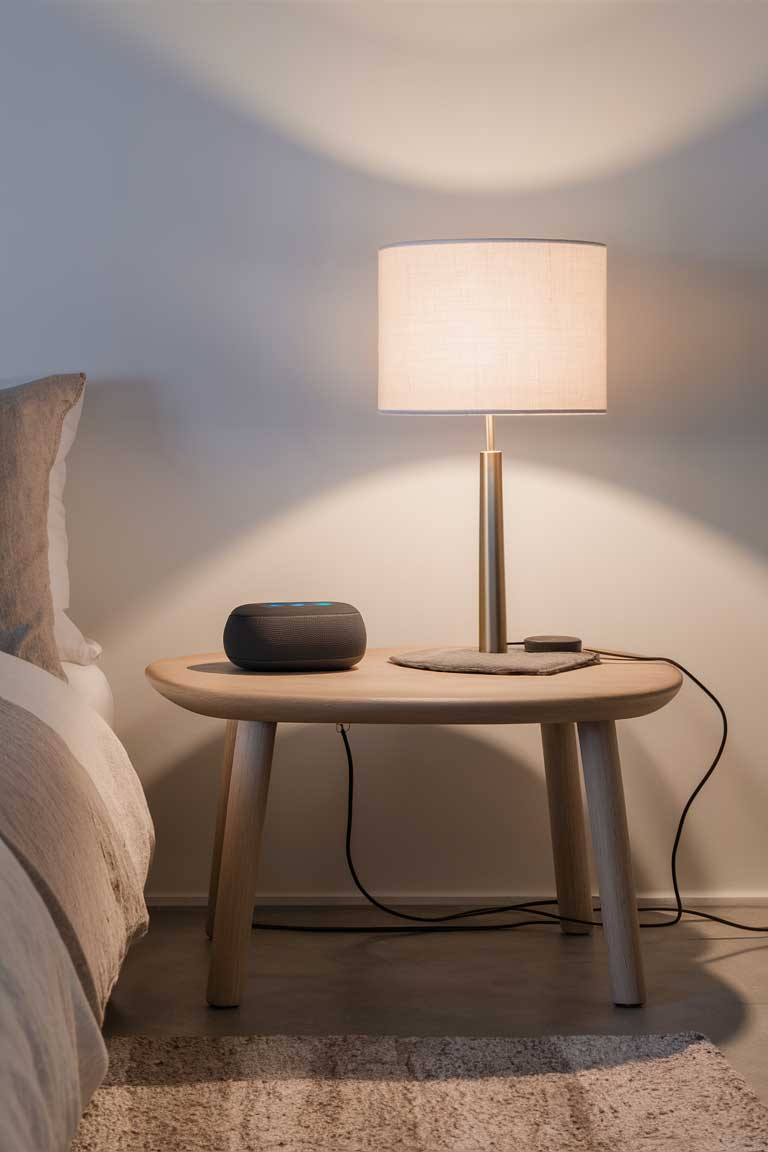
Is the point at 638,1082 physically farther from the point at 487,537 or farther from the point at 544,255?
the point at 544,255

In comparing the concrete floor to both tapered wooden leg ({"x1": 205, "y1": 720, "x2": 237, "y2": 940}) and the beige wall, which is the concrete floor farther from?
the beige wall

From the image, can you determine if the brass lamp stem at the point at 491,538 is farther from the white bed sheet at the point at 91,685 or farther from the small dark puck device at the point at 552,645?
the white bed sheet at the point at 91,685

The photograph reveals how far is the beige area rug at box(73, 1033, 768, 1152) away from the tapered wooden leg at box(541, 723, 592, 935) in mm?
450

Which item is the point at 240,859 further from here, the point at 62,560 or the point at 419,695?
the point at 62,560

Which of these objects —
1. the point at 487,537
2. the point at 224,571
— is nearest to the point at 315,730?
the point at 224,571

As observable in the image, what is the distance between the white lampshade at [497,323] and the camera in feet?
5.67

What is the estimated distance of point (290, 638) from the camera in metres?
1.74

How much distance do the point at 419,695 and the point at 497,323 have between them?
54 centimetres

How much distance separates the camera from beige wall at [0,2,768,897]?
6.90 feet


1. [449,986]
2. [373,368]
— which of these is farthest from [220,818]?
[373,368]

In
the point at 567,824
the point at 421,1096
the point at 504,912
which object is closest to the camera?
the point at 421,1096

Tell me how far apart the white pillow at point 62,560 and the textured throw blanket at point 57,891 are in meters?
0.26

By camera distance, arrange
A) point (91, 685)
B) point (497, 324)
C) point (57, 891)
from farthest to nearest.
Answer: point (91, 685) < point (497, 324) < point (57, 891)

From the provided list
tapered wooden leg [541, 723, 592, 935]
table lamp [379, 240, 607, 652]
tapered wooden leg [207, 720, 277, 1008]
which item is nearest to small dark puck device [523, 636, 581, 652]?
tapered wooden leg [541, 723, 592, 935]
